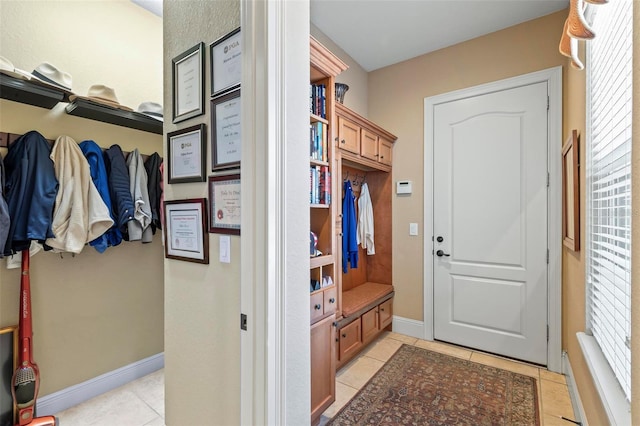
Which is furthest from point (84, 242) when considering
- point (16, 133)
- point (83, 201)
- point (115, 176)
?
point (16, 133)

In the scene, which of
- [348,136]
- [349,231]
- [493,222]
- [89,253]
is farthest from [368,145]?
[89,253]

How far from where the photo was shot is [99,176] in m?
1.98

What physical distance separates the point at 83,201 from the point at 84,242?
0.25 meters

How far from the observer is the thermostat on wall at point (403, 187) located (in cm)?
316

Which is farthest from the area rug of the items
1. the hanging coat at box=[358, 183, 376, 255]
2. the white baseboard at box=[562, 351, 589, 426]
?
the hanging coat at box=[358, 183, 376, 255]

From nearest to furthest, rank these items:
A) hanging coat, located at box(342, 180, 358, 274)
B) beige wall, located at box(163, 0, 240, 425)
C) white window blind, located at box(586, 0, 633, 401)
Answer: white window blind, located at box(586, 0, 633, 401), beige wall, located at box(163, 0, 240, 425), hanging coat, located at box(342, 180, 358, 274)

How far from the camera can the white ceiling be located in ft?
7.88

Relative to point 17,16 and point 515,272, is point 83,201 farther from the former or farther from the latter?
point 515,272

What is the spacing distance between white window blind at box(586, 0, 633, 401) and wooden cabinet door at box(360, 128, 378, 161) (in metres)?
1.49

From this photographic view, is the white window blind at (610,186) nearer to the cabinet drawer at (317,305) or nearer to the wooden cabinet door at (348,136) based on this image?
the cabinet drawer at (317,305)

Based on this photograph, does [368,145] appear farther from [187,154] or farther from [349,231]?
[187,154]

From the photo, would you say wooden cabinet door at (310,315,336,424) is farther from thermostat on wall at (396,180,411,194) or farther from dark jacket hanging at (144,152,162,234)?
thermostat on wall at (396,180,411,194)

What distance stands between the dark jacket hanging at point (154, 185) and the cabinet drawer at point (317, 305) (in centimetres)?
136

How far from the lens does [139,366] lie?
2.32 meters
